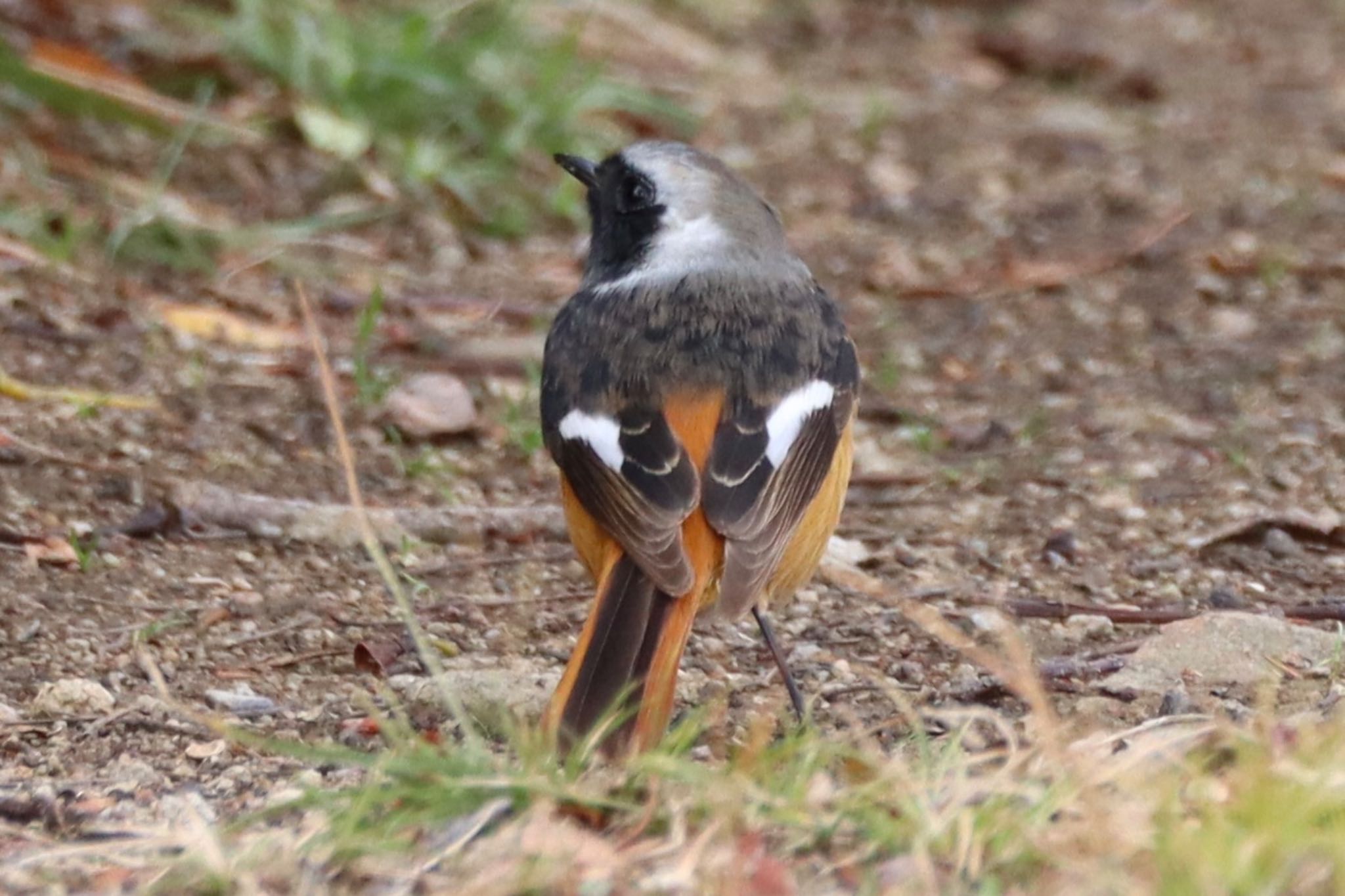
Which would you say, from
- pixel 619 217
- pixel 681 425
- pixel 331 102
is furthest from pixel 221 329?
pixel 681 425

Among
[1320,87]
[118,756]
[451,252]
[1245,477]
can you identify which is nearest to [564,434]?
[118,756]

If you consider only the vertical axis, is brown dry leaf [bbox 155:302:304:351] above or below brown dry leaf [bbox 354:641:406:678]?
above

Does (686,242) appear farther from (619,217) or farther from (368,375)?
(368,375)

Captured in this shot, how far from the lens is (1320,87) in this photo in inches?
371

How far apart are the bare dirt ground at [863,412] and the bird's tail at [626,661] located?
28 cm

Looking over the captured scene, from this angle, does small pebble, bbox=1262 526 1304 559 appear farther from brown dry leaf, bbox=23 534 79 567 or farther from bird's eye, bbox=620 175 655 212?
brown dry leaf, bbox=23 534 79 567

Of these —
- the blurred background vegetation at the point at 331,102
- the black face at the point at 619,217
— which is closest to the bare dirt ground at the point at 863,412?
the blurred background vegetation at the point at 331,102

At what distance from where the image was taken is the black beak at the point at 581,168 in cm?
517

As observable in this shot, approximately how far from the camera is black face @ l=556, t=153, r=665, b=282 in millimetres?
4867

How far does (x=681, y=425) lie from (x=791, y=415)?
0.84ft

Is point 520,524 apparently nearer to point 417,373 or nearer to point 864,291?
point 417,373

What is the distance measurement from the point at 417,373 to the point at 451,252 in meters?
1.20

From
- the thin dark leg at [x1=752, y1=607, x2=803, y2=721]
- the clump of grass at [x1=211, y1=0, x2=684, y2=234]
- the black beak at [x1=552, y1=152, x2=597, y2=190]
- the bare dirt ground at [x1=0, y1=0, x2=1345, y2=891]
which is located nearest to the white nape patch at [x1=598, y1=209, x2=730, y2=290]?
the black beak at [x1=552, y1=152, x2=597, y2=190]

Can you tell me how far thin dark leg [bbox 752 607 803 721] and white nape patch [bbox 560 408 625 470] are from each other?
17.4 inches
